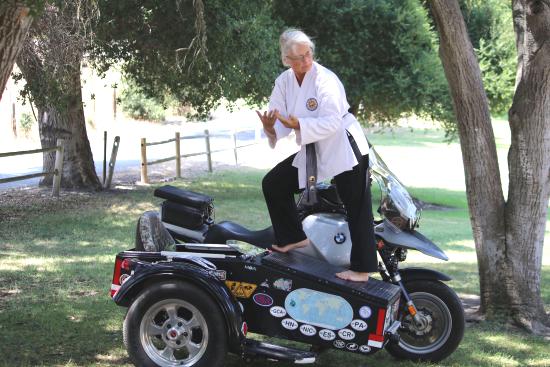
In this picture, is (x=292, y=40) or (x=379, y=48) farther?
(x=379, y=48)

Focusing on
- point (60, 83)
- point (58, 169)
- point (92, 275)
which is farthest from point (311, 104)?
point (58, 169)

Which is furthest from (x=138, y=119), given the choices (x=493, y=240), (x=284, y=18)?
(x=493, y=240)

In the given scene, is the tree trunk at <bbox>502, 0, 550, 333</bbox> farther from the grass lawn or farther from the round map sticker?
the round map sticker

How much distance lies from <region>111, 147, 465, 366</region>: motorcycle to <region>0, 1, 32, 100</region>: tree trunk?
4.27 ft

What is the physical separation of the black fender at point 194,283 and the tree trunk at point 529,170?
351 cm

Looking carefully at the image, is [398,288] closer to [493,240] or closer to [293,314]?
[293,314]

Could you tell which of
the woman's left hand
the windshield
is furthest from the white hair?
the windshield

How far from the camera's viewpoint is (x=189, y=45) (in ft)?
46.2

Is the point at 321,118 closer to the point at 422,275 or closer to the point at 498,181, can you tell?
the point at 422,275

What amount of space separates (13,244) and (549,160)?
282 inches

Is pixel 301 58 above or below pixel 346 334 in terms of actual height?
above

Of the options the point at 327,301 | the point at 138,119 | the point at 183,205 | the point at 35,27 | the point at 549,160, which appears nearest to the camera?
the point at 327,301

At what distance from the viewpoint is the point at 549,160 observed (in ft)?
24.7

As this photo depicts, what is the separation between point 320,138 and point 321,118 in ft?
0.40
